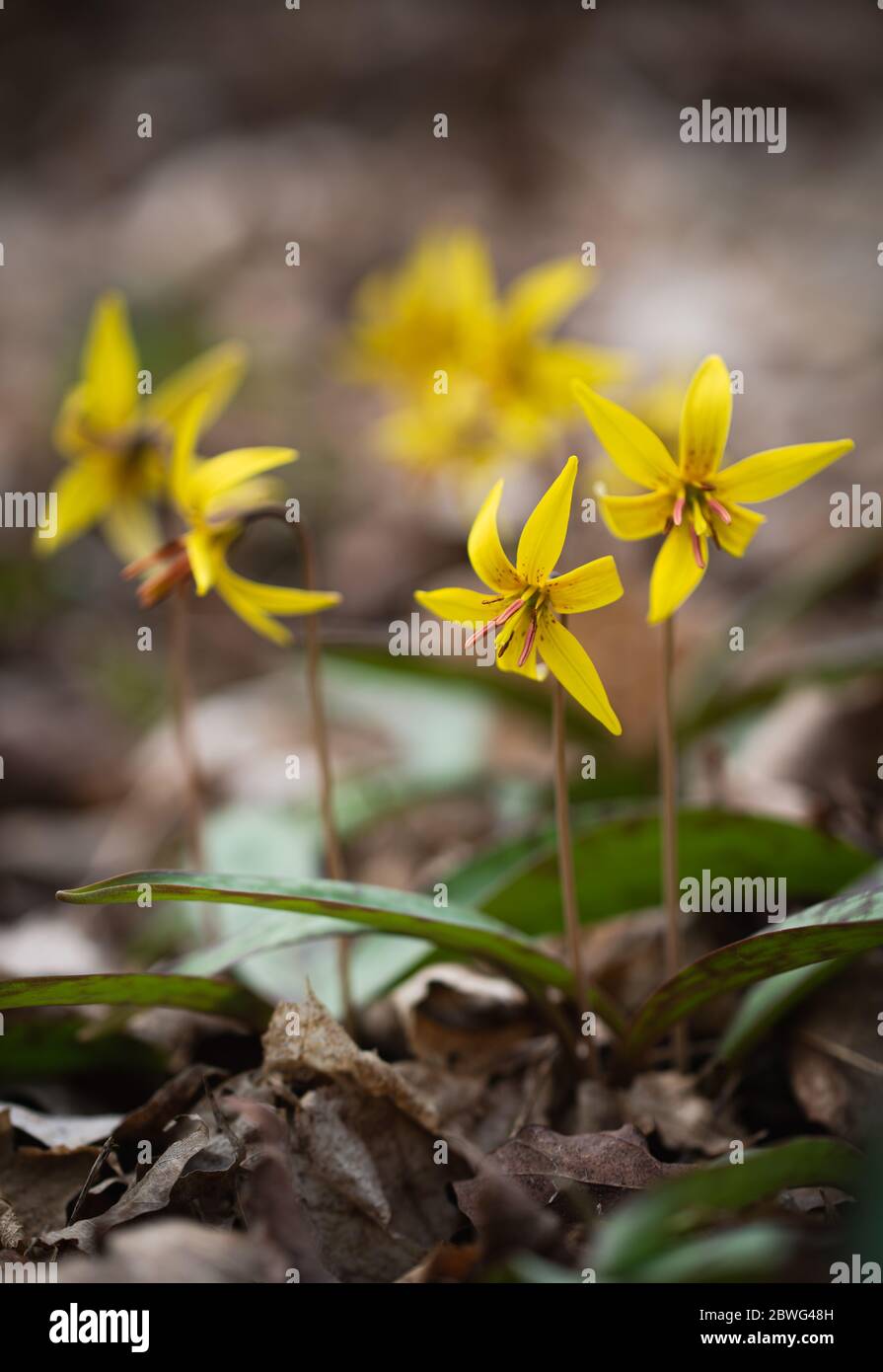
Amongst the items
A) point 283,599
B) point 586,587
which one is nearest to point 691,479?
point 586,587

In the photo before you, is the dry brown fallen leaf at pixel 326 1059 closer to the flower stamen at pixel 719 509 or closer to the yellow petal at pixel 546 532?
the yellow petal at pixel 546 532

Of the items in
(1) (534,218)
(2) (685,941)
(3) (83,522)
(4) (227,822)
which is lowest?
(2) (685,941)

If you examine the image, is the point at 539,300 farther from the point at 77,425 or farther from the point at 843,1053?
the point at 843,1053

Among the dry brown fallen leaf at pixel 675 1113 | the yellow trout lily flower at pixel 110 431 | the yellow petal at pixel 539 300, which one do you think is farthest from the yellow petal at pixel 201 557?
the yellow petal at pixel 539 300

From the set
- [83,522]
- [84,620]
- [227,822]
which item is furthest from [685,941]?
[84,620]

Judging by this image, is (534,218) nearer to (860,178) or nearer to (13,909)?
(860,178)

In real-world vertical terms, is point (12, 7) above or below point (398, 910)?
above

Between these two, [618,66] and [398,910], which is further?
[618,66]

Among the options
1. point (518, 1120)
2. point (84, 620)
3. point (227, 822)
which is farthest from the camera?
point (84, 620)
